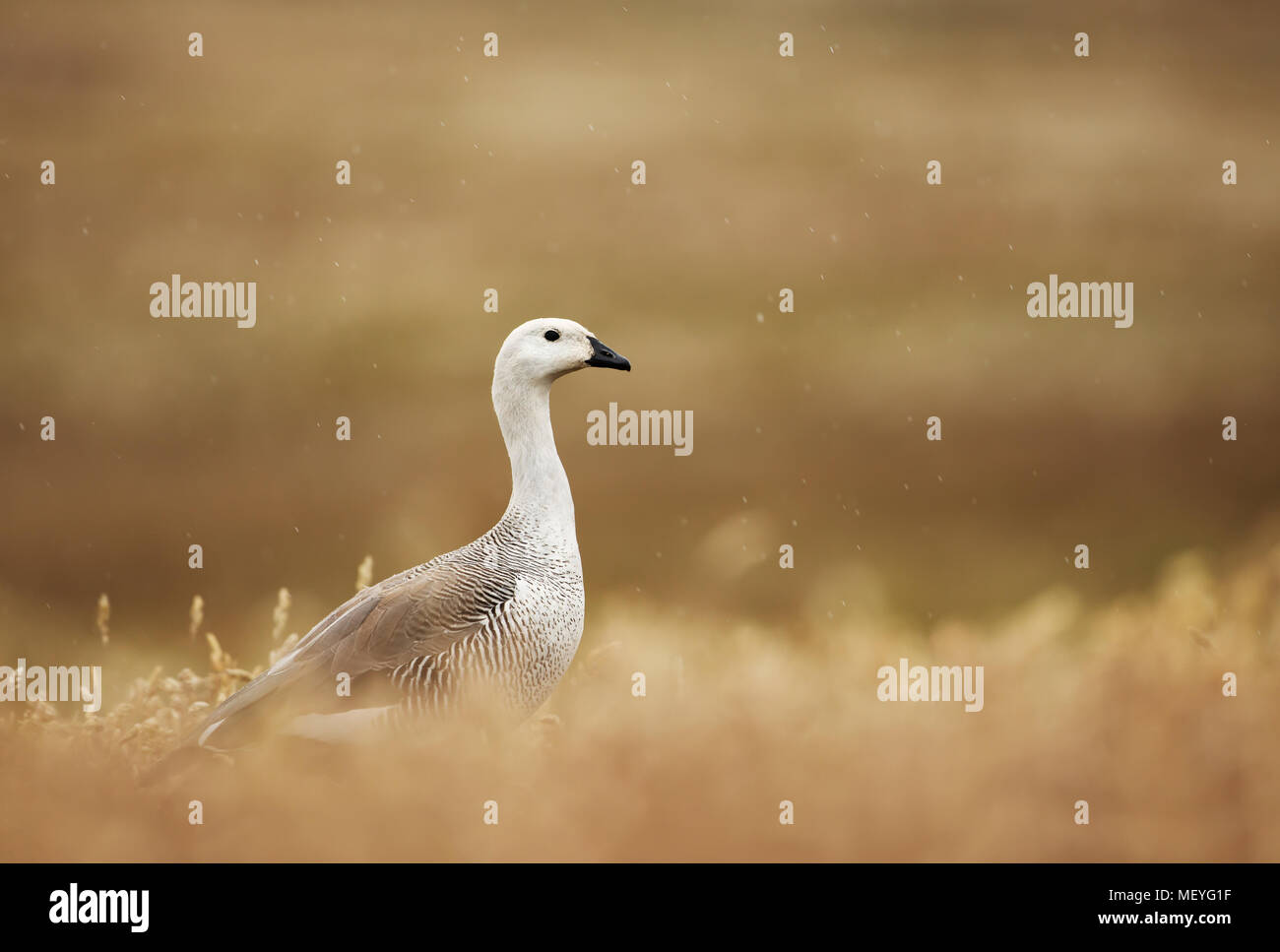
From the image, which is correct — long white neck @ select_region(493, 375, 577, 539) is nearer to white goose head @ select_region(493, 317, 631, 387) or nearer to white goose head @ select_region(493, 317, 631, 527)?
white goose head @ select_region(493, 317, 631, 527)

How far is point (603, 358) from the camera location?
8.31m

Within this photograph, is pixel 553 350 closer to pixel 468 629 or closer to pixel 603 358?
pixel 603 358

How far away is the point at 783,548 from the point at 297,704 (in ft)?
15.0

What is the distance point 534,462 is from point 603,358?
864 mm

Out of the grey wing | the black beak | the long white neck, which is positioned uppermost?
the black beak

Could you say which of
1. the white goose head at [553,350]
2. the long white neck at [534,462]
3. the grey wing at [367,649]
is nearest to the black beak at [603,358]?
the white goose head at [553,350]

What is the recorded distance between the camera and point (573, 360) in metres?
8.27

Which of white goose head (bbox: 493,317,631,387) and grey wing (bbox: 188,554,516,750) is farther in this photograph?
white goose head (bbox: 493,317,631,387)

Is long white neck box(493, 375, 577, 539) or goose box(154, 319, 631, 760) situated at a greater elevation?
long white neck box(493, 375, 577, 539)

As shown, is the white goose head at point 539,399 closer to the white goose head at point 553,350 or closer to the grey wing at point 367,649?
the white goose head at point 553,350

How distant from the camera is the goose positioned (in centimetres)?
751

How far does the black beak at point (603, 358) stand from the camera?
8.29 meters

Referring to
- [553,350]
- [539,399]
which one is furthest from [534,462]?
[553,350]

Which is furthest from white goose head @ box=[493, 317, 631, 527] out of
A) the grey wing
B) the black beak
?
the grey wing
